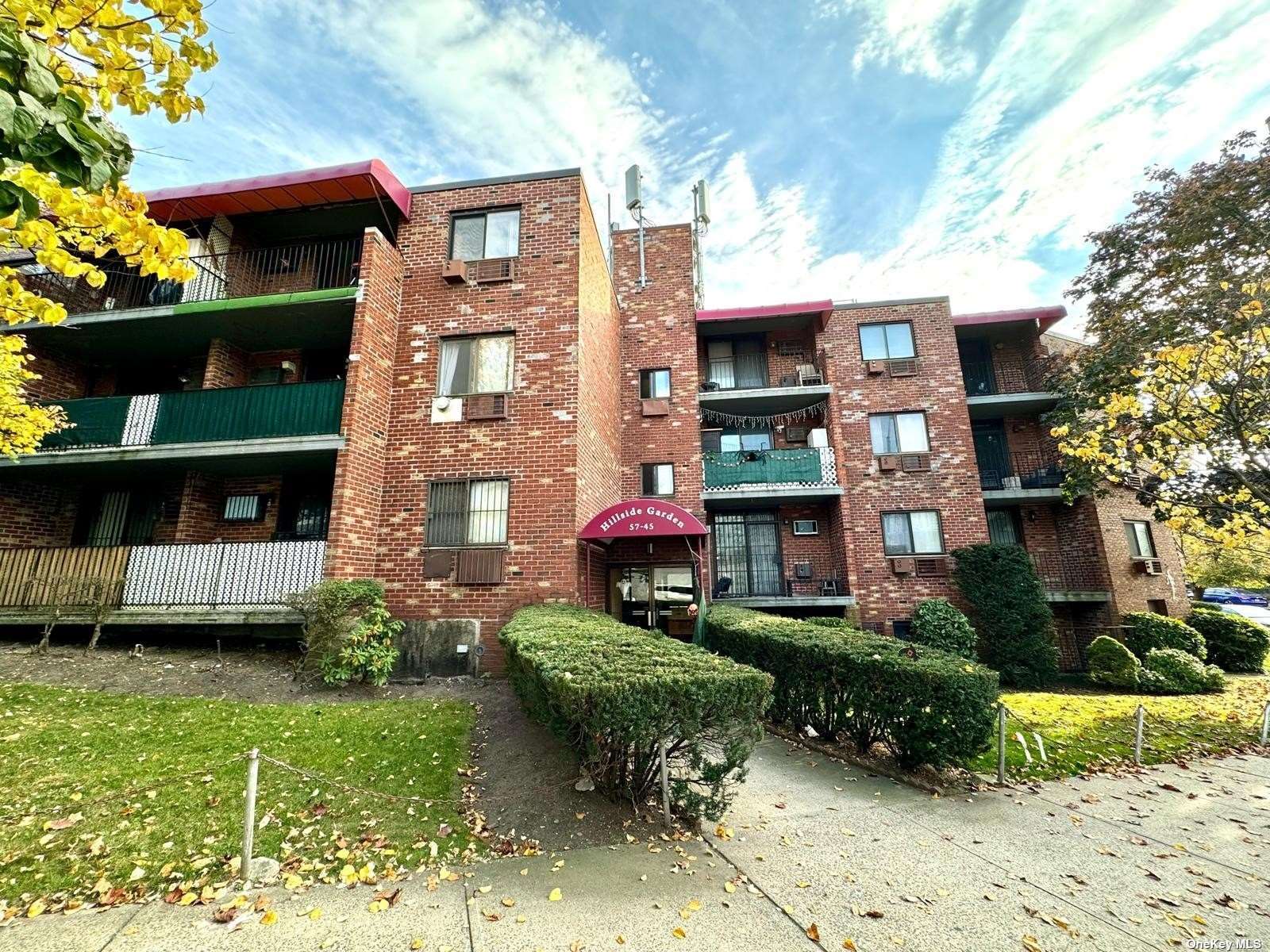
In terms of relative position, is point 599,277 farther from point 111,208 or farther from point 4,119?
point 4,119

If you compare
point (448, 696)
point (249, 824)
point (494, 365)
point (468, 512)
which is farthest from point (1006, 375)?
point (249, 824)

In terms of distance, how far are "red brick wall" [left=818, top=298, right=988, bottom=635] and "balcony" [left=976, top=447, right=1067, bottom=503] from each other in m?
1.34

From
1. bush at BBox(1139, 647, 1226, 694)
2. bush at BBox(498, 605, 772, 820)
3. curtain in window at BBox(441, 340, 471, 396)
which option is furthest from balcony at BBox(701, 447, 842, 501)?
bush at BBox(498, 605, 772, 820)

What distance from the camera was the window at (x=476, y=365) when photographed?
35.3 feet

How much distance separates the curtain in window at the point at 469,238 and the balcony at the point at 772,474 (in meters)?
7.97

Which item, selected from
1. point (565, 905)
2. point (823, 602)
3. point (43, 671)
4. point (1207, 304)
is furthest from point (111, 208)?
point (1207, 304)

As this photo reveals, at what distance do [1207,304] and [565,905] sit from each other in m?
16.9

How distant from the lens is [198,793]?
15.0ft

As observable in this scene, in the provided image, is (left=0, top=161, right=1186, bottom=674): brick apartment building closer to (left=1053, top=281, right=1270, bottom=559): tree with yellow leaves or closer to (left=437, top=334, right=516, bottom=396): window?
(left=437, top=334, right=516, bottom=396): window

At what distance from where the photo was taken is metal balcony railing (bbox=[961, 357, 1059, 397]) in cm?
1590

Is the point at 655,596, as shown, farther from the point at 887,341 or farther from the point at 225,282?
the point at 225,282

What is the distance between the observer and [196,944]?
286 centimetres

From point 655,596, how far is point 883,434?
27.8 ft

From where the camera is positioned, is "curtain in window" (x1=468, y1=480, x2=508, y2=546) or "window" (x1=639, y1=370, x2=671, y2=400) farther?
"window" (x1=639, y1=370, x2=671, y2=400)
